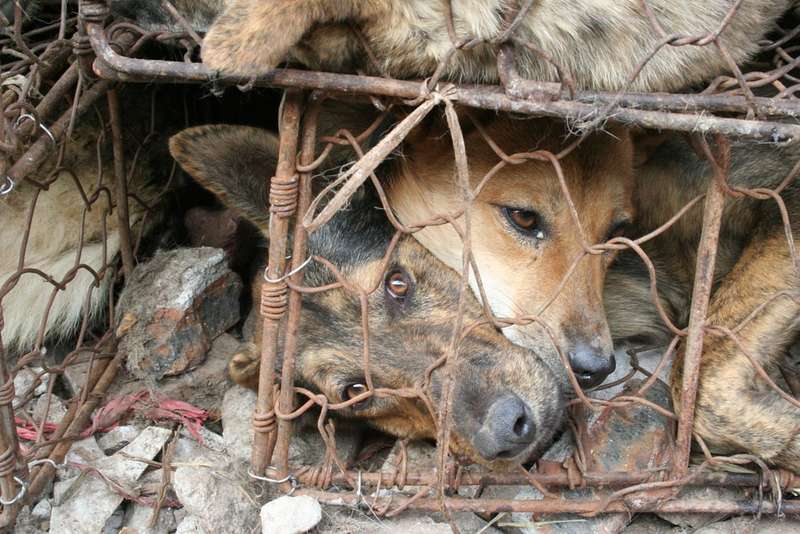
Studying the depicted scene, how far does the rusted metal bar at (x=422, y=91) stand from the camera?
1.98 metres

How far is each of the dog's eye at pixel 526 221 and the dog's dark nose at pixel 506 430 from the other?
62 cm

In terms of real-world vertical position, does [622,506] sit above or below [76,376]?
above

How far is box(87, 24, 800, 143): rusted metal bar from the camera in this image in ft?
6.51

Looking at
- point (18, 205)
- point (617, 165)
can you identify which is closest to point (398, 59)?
point (617, 165)

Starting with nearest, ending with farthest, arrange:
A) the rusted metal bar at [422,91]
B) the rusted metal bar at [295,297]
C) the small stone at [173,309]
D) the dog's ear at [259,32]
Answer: the rusted metal bar at [422,91] → the dog's ear at [259,32] → the rusted metal bar at [295,297] → the small stone at [173,309]

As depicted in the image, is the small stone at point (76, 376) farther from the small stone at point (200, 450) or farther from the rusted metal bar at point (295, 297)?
the rusted metal bar at point (295, 297)

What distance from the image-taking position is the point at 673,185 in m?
3.18

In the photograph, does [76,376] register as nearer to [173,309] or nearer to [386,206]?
[173,309]

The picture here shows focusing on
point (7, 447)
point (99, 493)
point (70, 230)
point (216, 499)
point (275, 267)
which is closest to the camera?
point (275, 267)

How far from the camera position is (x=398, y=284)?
300 centimetres

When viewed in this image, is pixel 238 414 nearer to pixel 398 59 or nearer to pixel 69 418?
pixel 69 418

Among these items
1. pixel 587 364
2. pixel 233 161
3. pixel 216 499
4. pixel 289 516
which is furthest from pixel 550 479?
pixel 233 161

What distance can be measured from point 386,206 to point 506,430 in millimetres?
806

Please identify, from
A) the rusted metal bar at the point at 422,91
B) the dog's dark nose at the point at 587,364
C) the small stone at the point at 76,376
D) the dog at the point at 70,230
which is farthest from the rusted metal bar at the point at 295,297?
the dog at the point at 70,230
